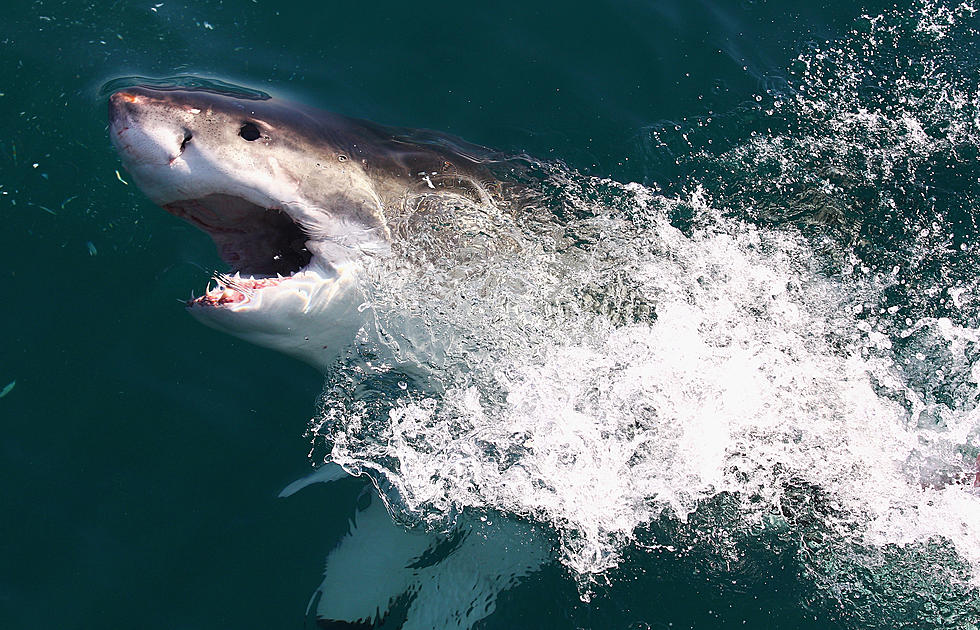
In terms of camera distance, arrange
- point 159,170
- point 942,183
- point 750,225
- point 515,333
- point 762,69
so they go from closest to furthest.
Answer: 1. point 159,170
2. point 515,333
3. point 750,225
4. point 942,183
5. point 762,69

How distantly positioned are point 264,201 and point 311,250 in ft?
0.83

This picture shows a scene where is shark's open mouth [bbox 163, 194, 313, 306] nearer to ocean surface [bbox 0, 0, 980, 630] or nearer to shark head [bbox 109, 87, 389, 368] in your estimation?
shark head [bbox 109, 87, 389, 368]

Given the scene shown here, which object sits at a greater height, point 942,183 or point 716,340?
point 942,183

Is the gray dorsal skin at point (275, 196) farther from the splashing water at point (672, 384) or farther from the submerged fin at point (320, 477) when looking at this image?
the submerged fin at point (320, 477)

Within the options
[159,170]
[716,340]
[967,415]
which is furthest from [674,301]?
[159,170]

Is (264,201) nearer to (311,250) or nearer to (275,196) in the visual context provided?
(275,196)

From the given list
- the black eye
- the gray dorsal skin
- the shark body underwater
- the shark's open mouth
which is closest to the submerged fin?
the shark body underwater

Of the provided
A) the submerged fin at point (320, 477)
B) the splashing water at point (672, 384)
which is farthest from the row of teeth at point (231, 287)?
the submerged fin at point (320, 477)

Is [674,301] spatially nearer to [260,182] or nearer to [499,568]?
[499,568]

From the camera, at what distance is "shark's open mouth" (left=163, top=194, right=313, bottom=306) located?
3.24 meters

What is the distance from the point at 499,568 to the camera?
3.23 m

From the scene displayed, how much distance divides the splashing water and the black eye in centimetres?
67

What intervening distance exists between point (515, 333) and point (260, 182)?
3.93 ft

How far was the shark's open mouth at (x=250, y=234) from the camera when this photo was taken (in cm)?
324
